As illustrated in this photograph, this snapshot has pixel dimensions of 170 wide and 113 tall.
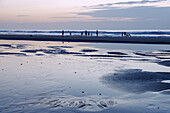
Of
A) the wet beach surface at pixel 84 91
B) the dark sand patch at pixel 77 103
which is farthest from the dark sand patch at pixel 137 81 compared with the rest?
the dark sand patch at pixel 77 103

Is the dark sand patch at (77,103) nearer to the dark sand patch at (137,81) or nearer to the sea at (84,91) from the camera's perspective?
the sea at (84,91)

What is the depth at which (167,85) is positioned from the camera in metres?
10.8

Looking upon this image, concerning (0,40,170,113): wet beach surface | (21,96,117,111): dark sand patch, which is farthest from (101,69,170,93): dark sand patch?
(21,96,117,111): dark sand patch

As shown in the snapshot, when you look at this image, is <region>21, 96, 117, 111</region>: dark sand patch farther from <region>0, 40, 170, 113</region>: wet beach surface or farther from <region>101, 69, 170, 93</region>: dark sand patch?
<region>101, 69, 170, 93</region>: dark sand patch

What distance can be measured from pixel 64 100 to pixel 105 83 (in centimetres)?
311

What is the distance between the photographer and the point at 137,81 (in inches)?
456

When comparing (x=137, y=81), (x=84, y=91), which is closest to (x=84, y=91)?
(x=84, y=91)

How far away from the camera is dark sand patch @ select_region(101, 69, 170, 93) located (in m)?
10.2

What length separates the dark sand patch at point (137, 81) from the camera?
1021 centimetres

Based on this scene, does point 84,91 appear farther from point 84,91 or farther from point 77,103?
point 77,103

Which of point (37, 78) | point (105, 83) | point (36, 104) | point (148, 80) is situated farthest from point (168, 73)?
point (36, 104)

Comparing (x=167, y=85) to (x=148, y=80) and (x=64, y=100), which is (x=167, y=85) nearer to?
(x=148, y=80)

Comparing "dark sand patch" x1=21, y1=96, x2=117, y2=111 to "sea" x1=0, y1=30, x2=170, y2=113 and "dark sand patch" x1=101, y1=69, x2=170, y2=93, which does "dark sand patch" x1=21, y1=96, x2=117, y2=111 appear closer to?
"sea" x1=0, y1=30, x2=170, y2=113

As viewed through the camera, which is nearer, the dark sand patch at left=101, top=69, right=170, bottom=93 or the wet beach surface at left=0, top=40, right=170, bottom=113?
the wet beach surface at left=0, top=40, right=170, bottom=113
